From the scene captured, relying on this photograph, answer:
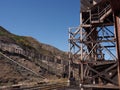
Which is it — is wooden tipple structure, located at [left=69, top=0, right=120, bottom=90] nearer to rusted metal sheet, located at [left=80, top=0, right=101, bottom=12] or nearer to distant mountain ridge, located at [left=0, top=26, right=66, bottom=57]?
rusted metal sheet, located at [left=80, top=0, right=101, bottom=12]

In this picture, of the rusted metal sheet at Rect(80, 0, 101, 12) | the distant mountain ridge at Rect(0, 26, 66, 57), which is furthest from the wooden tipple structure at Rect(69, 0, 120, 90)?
the distant mountain ridge at Rect(0, 26, 66, 57)

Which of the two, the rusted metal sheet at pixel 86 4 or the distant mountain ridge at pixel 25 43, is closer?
the rusted metal sheet at pixel 86 4

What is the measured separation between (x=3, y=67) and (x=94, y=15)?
20732 millimetres

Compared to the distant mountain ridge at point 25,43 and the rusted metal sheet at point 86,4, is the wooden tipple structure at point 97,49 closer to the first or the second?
the rusted metal sheet at point 86,4

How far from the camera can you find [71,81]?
27375mm

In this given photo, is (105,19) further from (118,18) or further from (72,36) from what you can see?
(118,18)

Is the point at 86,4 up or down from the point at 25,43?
down

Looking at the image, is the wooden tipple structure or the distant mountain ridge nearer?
the wooden tipple structure

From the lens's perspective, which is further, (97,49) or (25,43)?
(25,43)

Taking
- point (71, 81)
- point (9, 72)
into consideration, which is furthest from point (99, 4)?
point (9, 72)

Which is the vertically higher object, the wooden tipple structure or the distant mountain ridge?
the distant mountain ridge

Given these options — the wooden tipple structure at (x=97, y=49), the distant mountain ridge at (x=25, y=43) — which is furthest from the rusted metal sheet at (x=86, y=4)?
the distant mountain ridge at (x=25, y=43)

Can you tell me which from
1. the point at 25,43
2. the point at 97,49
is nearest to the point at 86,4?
the point at 97,49

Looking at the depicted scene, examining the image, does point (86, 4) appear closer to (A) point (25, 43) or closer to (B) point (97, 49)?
(B) point (97, 49)
